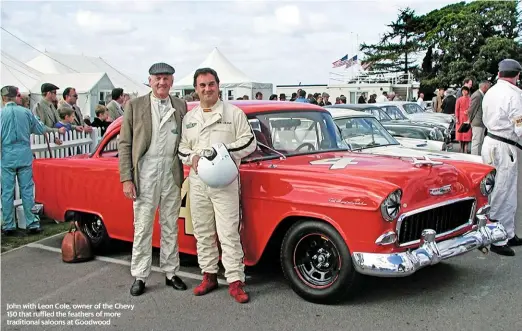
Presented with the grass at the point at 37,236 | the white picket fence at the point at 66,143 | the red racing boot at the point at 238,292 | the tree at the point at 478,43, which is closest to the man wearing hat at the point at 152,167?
the red racing boot at the point at 238,292

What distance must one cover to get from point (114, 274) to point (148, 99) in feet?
6.01

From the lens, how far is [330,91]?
38.2m

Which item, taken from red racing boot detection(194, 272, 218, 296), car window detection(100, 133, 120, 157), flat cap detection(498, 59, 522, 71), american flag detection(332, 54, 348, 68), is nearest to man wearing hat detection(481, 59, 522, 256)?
flat cap detection(498, 59, 522, 71)

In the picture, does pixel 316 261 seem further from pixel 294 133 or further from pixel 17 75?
pixel 17 75

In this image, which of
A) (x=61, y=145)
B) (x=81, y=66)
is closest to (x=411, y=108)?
(x=61, y=145)

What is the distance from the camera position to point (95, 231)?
6191 mm

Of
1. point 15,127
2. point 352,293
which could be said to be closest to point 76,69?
point 15,127

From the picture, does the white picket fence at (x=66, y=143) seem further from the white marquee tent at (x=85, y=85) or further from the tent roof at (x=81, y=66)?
the tent roof at (x=81, y=66)

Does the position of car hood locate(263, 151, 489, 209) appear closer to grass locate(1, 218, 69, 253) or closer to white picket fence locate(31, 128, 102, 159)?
grass locate(1, 218, 69, 253)

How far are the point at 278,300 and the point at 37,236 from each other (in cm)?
399

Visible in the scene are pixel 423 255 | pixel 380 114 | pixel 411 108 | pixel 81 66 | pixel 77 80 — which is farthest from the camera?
pixel 81 66

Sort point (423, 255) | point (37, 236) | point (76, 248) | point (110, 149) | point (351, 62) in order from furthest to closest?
1. point (351, 62)
2. point (37, 236)
3. point (110, 149)
4. point (76, 248)
5. point (423, 255)

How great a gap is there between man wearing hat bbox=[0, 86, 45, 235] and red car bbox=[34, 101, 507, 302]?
1.73m

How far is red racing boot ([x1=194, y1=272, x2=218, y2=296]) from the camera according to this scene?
4.75 m
